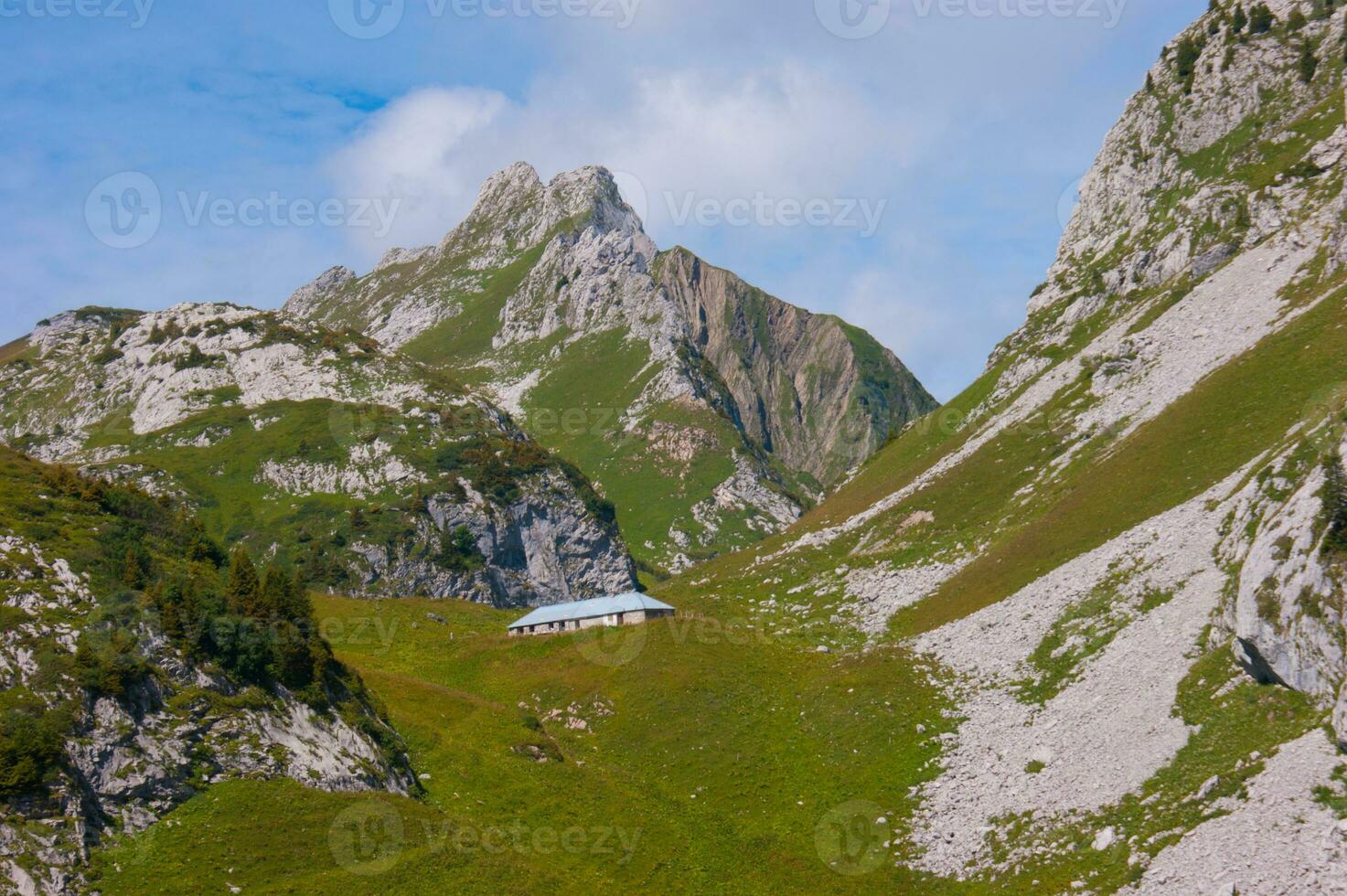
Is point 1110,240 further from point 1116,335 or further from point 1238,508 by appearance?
point 1238,508

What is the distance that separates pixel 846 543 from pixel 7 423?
17685 centimetres

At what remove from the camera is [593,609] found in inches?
3681

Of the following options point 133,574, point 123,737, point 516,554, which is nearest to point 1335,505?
point 123,737

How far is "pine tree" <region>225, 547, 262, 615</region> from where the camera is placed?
52594 millimetres

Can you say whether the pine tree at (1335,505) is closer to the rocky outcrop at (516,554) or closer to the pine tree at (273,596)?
the pine tree at (273,596)

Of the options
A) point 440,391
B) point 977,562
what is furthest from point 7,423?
point 977,562

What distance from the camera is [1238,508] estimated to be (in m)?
54.5

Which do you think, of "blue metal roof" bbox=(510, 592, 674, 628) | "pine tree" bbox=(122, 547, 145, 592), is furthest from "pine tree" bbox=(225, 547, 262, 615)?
"blue metal roof" bbox=(510, 592, 674, 628)

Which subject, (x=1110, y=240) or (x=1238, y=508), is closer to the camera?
(x=1238, y=508)

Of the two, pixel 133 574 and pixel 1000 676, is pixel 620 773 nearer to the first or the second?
pixel 1000 676

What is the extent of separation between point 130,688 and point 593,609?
52353mm

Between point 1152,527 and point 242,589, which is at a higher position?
point 242,589

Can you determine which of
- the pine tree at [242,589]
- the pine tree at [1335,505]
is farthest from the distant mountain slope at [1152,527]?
the pine tree at [242,589]

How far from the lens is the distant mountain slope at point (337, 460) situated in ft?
468
